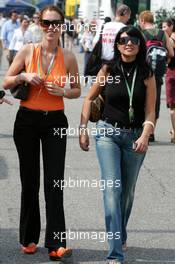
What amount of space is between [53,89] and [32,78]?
171 millimetres

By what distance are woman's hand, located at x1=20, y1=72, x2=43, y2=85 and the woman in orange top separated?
3cm

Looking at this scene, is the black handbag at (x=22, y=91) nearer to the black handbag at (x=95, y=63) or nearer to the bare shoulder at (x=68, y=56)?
the bare shoulder at (x=68, y=56)

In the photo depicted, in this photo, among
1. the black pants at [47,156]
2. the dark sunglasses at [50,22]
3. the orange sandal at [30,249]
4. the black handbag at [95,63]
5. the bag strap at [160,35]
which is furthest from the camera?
the bag strap at [160,35]

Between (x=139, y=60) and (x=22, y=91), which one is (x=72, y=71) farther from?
(x=139, y=60)

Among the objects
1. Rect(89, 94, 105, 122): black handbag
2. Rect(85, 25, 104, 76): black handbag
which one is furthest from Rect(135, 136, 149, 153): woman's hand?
Rect(85, 25, 104, 76): black handbag

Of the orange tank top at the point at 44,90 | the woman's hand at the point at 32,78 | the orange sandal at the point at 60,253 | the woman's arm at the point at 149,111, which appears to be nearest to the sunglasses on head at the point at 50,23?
the orange tank top at the point at 44,90

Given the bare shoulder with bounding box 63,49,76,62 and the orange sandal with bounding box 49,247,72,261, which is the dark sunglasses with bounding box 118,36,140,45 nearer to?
the bare shoulder with bounding box 63,49,76,62

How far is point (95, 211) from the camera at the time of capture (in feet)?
26.1

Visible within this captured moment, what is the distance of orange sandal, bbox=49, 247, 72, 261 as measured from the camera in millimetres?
6250

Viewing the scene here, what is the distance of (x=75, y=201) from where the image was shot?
8.38 m

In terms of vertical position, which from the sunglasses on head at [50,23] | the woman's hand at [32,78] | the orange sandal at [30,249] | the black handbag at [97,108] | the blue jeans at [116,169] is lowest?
the orange sandal at [30,249]

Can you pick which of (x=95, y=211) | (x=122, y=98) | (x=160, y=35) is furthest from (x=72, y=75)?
(x=160, y=35)

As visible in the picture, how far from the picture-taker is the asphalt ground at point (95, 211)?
6.52 m

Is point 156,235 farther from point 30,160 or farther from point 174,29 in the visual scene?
point 174,29
